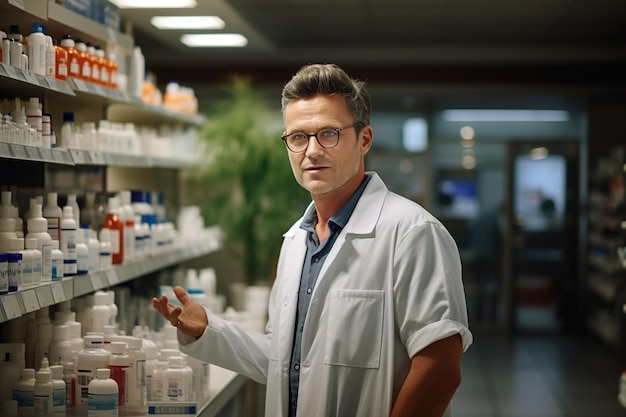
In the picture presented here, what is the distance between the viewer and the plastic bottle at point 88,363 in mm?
2980

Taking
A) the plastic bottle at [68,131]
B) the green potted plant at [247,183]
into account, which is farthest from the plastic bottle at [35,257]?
the green potted plant at [247,183]

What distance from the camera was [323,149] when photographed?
8.13ft

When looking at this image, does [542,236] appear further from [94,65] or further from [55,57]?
[55,57]

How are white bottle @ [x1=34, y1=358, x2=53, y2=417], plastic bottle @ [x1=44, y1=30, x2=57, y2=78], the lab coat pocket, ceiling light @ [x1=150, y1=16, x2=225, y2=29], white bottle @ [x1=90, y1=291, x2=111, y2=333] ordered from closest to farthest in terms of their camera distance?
the lab coat pocket < white bottle @ [x1=34, y1=358, x2=53, y2=417] < plastic bottle @ [x1=44, y1=30, x2=57, y2=78] < white bottle @ [x1=90, y1=291, x2=111, y2=333] < ceiling light @ [x1=150, y1=16, x2=225, y2=29]

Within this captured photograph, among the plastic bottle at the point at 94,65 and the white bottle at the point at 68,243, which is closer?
the white bottle at the point at 68,243

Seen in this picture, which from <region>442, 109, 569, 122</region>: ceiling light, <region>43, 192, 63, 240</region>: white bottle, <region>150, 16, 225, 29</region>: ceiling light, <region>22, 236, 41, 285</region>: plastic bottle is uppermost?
<region>150, 16, 225, 29</region>: ceiling light

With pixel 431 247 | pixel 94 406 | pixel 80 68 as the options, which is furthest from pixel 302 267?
pixel 80 68

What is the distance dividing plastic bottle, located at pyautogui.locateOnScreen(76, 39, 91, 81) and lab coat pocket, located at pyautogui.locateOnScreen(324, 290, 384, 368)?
2.00m

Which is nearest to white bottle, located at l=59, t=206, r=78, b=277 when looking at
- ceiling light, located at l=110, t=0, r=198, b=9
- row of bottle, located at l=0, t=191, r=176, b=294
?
row of bottle, located at l=0, t=191, r=176, b=294

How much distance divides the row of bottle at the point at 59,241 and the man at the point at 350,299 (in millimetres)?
700

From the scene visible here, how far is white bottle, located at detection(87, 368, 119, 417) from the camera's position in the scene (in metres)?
2.85

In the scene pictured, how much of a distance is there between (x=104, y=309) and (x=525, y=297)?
826 centimetres

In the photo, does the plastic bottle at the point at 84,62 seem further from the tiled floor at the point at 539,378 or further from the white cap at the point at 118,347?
the tiled floor at the point at 539,378

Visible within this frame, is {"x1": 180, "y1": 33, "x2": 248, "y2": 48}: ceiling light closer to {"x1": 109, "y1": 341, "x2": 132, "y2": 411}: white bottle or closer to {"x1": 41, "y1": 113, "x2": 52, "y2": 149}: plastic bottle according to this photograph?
{"x1": 41, "y1": 113, "x2": 52, "y2": 149}: plastic bottle
